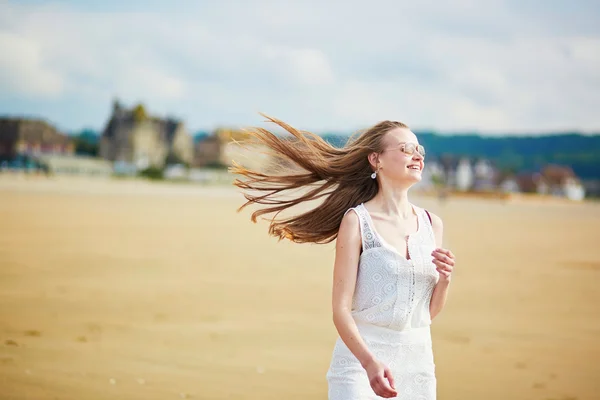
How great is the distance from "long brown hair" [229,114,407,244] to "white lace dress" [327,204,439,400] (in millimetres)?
421

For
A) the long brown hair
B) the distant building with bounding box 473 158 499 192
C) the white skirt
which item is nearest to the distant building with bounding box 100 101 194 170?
the distant building with bounding box 473 158 499 192

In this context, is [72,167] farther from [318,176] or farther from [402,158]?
[402,158]

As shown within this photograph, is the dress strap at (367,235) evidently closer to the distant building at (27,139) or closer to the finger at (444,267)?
the finger at (444,267)

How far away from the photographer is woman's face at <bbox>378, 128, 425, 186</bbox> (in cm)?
366

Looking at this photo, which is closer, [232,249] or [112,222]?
[232,249]

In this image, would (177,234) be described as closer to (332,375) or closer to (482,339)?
(482,339)

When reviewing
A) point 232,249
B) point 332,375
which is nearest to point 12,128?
point 232,249

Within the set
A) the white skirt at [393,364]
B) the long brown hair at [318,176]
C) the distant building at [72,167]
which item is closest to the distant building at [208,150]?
the distant building at [72,167]

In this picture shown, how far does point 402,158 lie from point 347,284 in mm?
646

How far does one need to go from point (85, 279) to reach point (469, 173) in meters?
137

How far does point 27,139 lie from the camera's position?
8006 centimetres

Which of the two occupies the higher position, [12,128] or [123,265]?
[12,128]

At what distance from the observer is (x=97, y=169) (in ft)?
223

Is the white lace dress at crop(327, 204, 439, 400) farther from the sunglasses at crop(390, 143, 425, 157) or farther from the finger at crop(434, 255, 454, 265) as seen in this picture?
the sunglasses at crop(390, 143, 425, 157)
